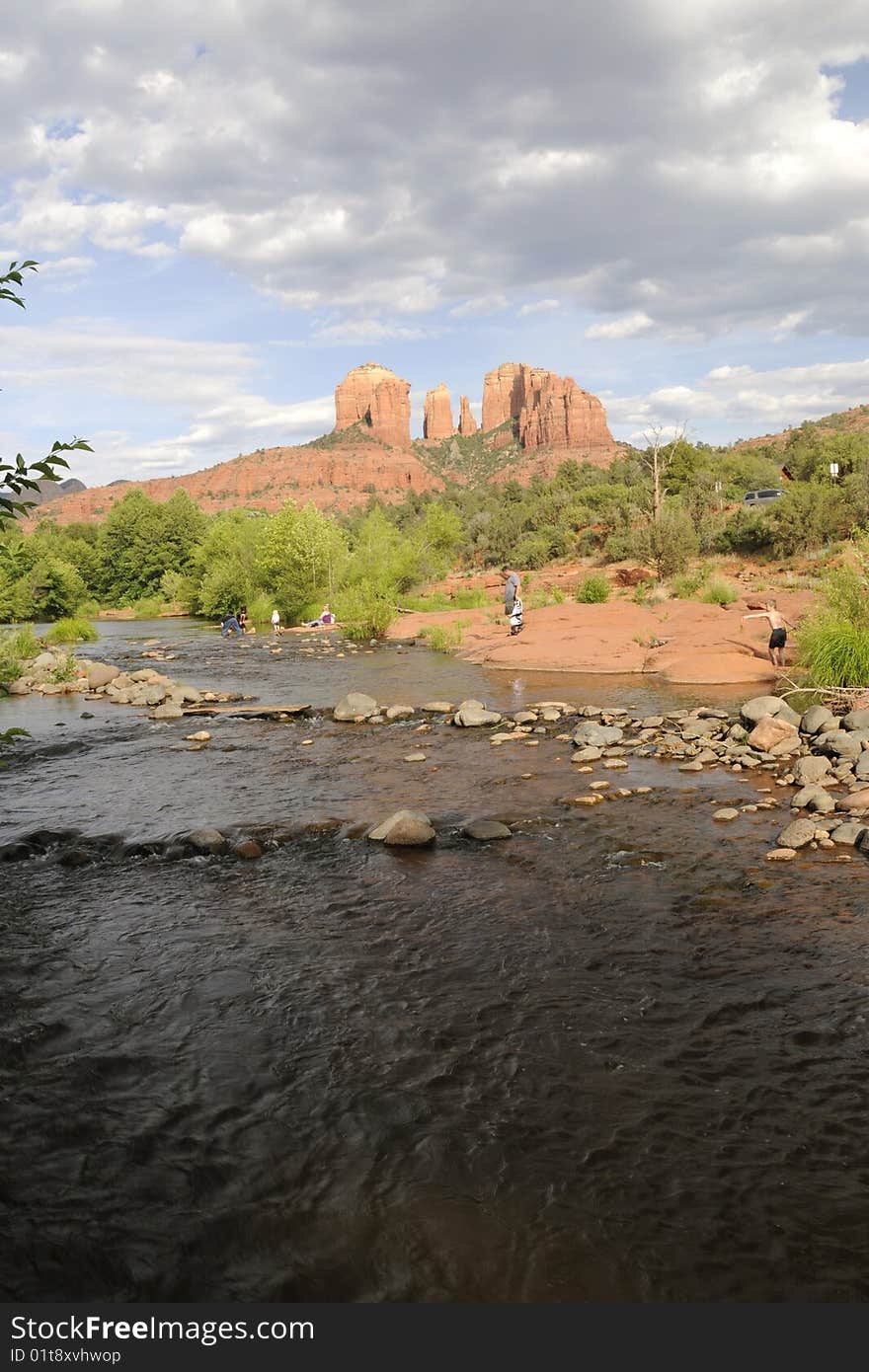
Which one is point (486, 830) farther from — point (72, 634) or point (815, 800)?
point (72, 634)

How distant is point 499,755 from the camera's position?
14.4 metres

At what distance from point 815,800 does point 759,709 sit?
439 cm

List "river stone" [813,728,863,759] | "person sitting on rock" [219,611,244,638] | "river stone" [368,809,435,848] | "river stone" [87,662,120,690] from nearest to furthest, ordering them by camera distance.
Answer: "river stone" [368,809,435,848], "river stone" [813,728,863,759], "river stone" [87,662,120,690], "person sitting on rock" [219,611,244,638]

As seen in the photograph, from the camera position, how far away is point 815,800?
1043 centimetres

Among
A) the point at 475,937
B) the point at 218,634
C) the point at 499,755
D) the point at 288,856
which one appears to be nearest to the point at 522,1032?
the point at 475,937

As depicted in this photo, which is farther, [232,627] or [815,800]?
[232,627]

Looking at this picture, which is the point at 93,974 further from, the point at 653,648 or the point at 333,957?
the point at 653,648

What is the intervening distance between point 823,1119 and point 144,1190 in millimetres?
3938

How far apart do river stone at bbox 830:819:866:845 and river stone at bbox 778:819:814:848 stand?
25 cm

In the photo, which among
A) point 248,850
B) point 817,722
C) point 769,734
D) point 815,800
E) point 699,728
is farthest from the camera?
point 699,728

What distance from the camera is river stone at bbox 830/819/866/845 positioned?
9203mm

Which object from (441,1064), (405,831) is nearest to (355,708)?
(405,831)

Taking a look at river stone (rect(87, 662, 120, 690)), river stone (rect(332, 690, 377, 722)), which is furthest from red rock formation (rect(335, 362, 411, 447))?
river stone (rect(332, 690, 377, 722))

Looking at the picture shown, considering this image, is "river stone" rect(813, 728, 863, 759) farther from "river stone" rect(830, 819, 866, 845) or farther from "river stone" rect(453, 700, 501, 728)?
"river stone" rect(453, 700, 501, 728)
